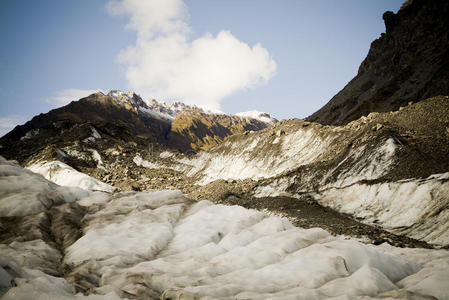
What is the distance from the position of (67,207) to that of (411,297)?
47.5ft

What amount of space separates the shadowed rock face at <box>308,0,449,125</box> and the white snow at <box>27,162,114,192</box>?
Result: 53.4m

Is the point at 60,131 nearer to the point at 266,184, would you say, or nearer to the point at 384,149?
the point at 266,184

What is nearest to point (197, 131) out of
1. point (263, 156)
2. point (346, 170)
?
point (263, 156)

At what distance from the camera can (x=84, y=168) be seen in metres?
44.5

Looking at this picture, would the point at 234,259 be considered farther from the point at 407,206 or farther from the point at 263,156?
the point at 263,156

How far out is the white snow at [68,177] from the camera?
101 ft

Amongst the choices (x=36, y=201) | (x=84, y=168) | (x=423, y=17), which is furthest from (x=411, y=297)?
(x=423, y=17)

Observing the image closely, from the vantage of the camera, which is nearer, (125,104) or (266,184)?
(266,184)

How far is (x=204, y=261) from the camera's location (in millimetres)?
8984

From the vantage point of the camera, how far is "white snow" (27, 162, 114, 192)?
3080 centimetres

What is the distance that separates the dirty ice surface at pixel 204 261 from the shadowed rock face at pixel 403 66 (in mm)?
46693

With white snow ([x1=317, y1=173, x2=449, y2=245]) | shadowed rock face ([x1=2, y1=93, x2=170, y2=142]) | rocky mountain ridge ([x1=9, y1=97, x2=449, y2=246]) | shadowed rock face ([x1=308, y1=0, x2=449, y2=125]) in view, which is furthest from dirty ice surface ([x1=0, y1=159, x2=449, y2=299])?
shadowed rock face ([x1=2, y1=93, x2=170, y2=142])

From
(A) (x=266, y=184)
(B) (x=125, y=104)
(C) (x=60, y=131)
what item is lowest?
(A) (x=266, y=184)

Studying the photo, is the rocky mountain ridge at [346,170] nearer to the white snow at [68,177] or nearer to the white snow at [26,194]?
the white snow at [68,177]
